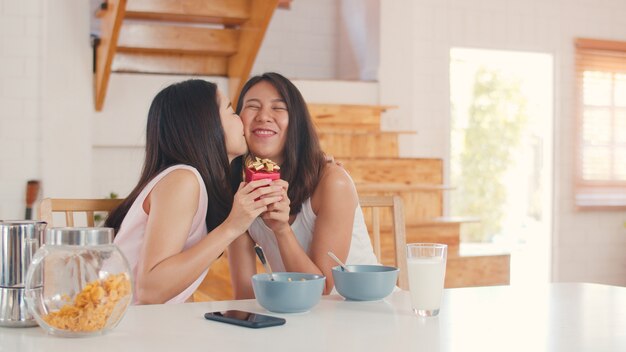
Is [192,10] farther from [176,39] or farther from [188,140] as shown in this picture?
[188,140]

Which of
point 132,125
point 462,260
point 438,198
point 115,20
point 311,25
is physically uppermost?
point 311,25

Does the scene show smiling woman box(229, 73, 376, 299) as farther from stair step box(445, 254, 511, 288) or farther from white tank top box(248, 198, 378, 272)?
stair step box(445, 254, 511, 288)

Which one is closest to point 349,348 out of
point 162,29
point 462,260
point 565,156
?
point 462,260

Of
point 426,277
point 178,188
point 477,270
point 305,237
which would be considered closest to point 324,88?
point 477,270

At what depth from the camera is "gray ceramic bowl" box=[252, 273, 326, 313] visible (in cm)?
134

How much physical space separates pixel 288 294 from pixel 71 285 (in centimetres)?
37

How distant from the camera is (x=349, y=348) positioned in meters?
1.11

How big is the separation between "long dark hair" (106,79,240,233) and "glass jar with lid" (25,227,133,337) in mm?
650

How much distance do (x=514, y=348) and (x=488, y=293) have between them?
50 cm

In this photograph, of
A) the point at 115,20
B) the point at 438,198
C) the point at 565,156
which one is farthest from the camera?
the point at 565,156

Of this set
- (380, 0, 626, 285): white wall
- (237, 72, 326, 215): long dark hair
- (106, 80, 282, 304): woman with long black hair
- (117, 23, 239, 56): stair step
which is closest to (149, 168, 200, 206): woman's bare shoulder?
(106, 80, 282, 304): woman with long black hair

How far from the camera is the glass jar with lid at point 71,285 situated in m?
1.16

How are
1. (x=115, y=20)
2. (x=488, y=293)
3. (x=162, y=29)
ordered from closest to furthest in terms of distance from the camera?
(x=488, y=293) < (x=115, y=20) < (x=162, y=29)

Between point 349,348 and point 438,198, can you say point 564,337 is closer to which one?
point 349,348
